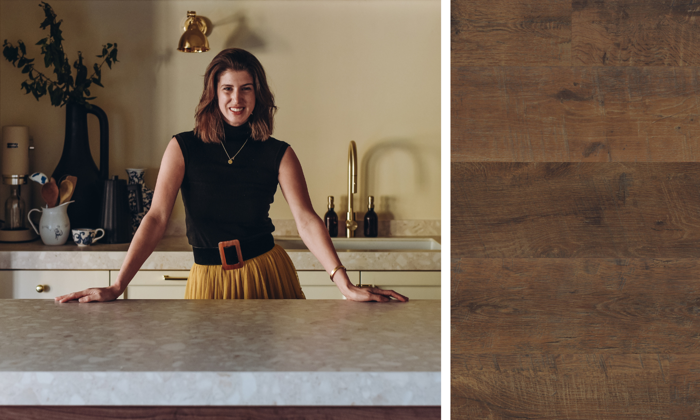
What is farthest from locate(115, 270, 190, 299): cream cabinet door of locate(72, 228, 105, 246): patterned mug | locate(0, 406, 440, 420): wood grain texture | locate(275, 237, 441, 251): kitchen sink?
locate(0, 406, 440, 420): wood grain texture

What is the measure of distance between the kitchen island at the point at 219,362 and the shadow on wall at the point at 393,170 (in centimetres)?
181

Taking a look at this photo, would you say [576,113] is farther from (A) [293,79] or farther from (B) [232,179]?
(A) [293,79]

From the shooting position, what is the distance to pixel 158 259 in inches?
85.2

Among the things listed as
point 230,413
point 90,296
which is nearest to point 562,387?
point 230,413

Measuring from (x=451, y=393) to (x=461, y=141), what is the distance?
293 millimetres

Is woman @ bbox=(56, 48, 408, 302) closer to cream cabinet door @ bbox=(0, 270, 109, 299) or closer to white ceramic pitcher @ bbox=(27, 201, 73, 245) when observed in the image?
cream cabinet door @ bbox=(0, 270, 109, 299)

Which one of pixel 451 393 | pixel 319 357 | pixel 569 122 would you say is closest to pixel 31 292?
pixel 319 357

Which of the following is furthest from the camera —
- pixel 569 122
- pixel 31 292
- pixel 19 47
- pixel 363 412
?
pixel 19 47

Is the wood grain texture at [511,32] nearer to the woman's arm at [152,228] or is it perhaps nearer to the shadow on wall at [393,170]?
the woman's arm at [152,228]

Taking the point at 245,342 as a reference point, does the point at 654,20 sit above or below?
above

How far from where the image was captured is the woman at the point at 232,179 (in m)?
1.51

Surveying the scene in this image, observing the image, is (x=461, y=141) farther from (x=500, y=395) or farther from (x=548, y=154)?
(x=500, y=395)

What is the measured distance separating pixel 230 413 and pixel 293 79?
216cm

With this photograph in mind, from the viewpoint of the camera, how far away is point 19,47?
2523 mm
